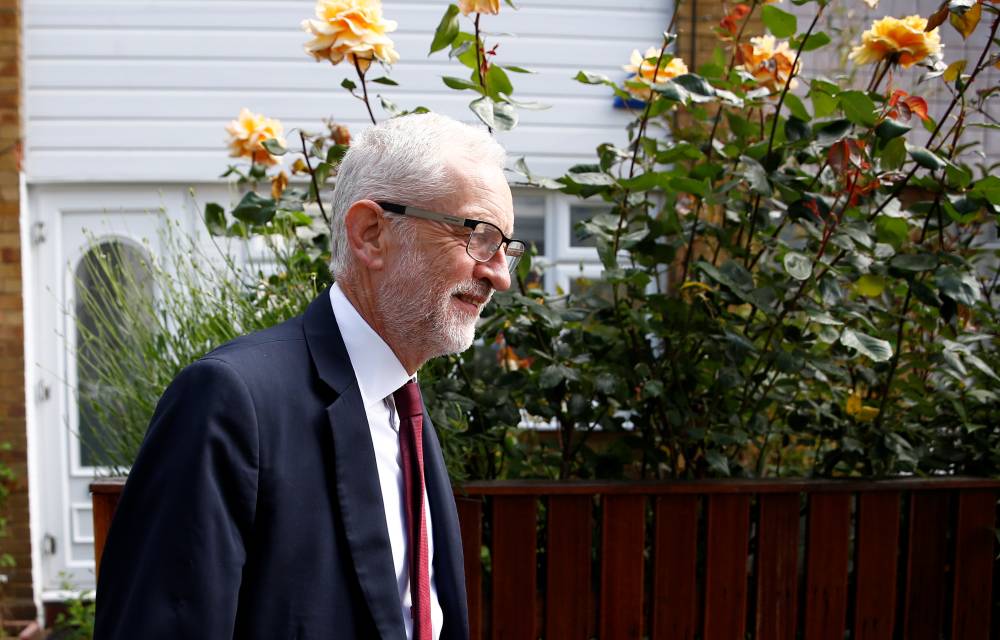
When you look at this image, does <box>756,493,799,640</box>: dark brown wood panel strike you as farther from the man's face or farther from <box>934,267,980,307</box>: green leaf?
the man's face

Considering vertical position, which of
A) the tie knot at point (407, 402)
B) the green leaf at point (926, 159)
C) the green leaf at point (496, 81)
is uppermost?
the green leaf at point (496, 81)

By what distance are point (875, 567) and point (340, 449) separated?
1860 mm

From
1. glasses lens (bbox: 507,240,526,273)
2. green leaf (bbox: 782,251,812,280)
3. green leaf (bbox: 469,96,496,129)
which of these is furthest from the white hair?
green leaf (bbox: 782,251,812,280)

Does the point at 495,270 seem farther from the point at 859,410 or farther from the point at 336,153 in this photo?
the point at 859,410

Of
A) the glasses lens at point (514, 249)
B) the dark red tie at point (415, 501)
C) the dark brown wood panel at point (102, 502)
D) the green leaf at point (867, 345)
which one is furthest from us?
the dark brown wood panel at point (102, 502)

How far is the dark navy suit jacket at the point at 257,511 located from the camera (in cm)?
101

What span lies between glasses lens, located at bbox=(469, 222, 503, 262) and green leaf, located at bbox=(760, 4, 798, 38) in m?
1.20

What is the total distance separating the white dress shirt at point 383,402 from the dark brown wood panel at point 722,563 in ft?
4.12

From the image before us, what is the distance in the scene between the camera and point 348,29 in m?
2.03

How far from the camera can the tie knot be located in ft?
4.54

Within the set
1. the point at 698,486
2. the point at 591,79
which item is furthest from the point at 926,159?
the point at 698,486

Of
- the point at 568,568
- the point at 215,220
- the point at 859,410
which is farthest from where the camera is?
the point at 215,220

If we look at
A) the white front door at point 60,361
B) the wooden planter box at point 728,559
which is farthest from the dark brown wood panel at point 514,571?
the white front door at point 60,361

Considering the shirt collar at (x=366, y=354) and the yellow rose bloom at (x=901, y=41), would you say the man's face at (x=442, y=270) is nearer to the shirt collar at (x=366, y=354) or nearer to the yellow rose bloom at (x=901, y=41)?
the shirt collar at (x=366, y=354)
